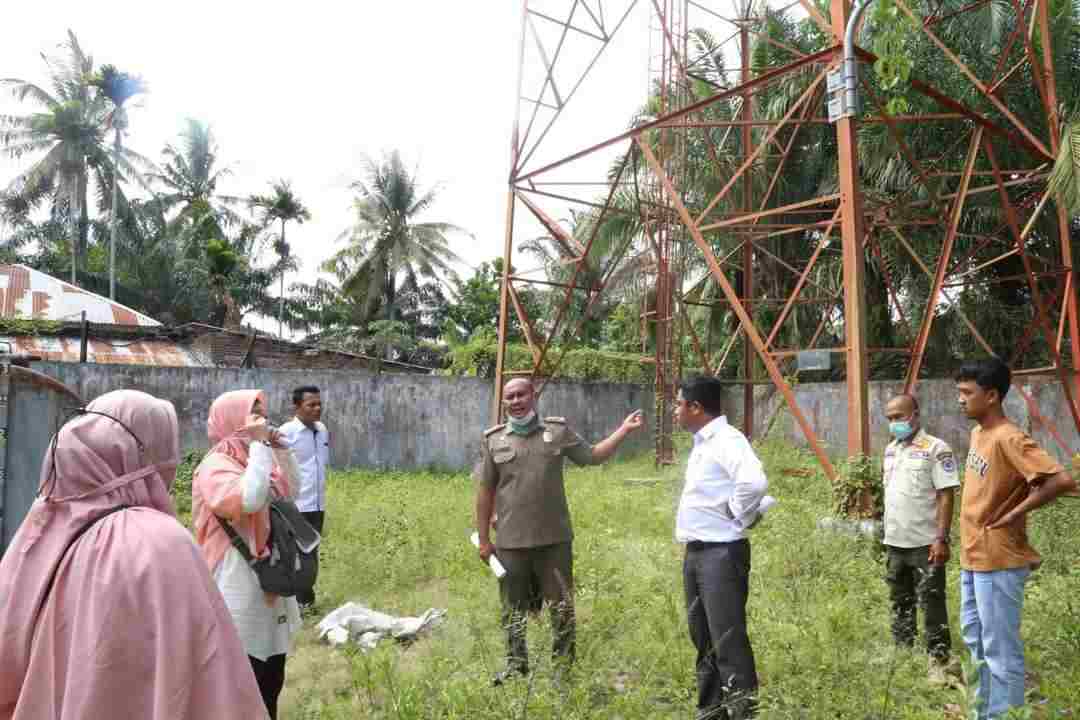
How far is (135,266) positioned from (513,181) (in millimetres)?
24886

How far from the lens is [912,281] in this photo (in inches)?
561

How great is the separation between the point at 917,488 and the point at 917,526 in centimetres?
18

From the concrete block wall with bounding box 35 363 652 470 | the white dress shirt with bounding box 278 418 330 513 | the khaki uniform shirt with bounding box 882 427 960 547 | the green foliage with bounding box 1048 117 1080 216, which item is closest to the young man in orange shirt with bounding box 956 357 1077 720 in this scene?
the khaki uniform shirt with bounding box 882 427 960 547

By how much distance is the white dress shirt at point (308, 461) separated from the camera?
18.7 feet

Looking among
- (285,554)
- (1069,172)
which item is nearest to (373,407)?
(1069,172)

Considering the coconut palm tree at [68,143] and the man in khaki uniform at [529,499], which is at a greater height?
the coconut palm tree at [68,143]

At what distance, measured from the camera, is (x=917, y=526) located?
13.4 ft

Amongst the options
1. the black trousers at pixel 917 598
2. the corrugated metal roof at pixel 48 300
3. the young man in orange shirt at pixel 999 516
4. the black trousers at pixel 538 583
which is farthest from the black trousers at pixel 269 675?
the corrugated metal roof at pixel 48 300

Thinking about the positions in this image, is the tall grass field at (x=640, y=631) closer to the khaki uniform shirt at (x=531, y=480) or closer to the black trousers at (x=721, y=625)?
the black trousers at (x=721, y=625)

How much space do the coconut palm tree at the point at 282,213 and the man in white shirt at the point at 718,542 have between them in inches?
1216

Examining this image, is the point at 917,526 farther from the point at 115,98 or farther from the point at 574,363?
the point at 115,98

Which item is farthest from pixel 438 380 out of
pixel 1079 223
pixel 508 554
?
pixel 1079 223

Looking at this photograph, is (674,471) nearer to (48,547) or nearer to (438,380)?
(438,380)

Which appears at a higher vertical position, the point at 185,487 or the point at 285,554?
the point at 285,554
